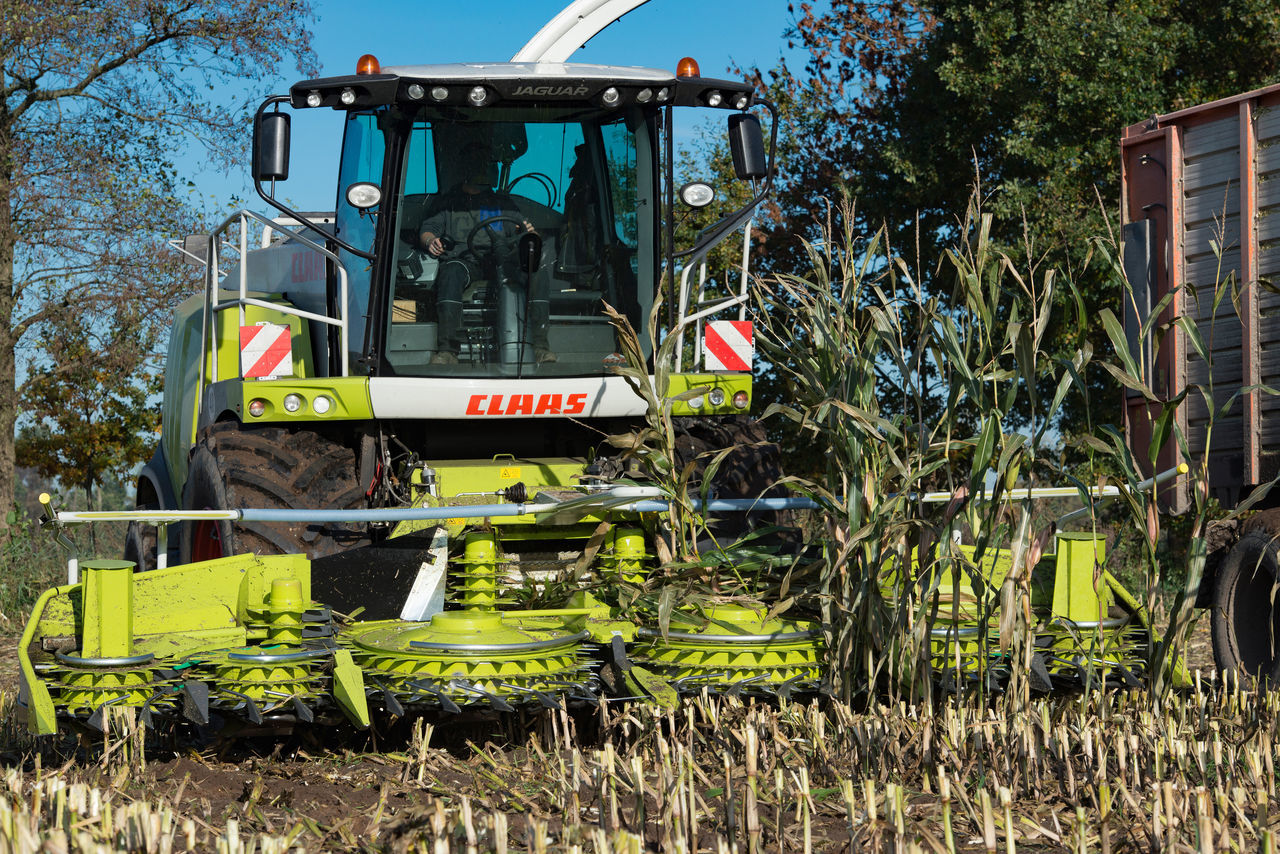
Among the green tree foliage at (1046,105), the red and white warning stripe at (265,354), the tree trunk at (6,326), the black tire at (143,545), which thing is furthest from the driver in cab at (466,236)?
the tree trunk at (6,326)

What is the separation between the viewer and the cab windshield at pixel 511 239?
5688mm

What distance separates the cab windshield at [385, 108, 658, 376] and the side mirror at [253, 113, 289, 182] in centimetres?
52

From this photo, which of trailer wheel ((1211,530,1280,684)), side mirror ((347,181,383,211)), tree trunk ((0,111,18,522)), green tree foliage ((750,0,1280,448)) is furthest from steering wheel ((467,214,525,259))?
tree trunk ((0,111,18,522))

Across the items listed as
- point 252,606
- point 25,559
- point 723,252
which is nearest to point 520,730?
point 252,606

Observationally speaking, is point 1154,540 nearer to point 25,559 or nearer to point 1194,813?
point 1194,813

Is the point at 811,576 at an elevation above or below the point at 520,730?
above

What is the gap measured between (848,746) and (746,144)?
286 cm

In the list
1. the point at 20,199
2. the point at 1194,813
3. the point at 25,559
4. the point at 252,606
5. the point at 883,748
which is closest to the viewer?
the point at 1194,813

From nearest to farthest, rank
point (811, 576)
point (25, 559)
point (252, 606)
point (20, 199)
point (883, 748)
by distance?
1. point (883, 748)
2. point (252, 606)
3. point (811, 576)
4. point (25, 559)
5. point (20, 199)

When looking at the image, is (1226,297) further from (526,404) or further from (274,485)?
(274,485)

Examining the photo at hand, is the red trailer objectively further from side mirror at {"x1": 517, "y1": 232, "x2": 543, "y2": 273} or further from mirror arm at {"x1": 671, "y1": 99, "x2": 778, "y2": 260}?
side mirror at {"x1": 517, "y1": 232, "x2": 543, "y2": 273}

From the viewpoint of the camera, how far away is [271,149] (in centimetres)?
529

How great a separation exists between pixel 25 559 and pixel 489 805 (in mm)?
8845

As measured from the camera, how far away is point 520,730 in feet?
14.8
